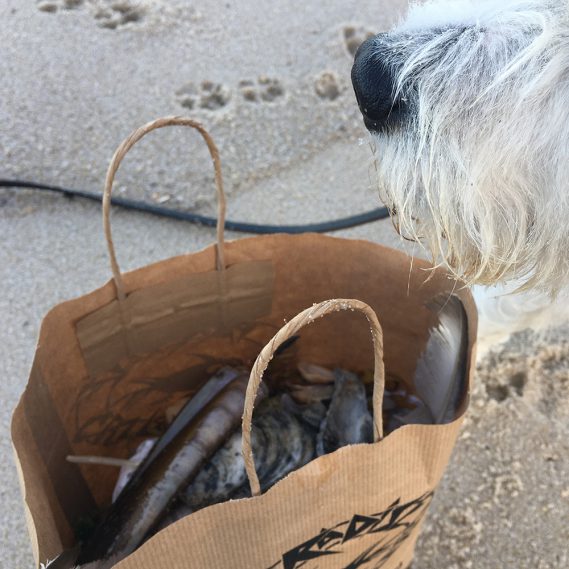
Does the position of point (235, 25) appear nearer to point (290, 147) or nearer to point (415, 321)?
point (290, 147)

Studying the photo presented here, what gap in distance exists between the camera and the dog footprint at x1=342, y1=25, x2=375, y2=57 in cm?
255

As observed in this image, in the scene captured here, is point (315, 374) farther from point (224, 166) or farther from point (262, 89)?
point (262, 89)

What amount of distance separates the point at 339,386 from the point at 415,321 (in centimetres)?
22

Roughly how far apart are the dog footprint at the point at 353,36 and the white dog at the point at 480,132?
161cm

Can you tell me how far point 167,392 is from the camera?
1.43 meters

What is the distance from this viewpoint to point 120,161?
1096 millimetres

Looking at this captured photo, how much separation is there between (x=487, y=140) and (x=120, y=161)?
0.61m

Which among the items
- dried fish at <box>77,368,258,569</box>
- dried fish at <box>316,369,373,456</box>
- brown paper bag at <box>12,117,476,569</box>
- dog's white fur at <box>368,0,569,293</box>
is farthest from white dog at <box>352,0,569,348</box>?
dried fish at <box>77,368,258,569</box>

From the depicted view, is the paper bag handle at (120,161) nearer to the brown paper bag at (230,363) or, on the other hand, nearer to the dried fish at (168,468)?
the brown paper bag at (230,363)

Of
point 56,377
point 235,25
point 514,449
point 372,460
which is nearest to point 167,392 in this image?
point 56,377

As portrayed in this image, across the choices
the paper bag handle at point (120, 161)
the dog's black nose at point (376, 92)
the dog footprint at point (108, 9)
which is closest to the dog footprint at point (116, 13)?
the dog footprint at point (108, 9)

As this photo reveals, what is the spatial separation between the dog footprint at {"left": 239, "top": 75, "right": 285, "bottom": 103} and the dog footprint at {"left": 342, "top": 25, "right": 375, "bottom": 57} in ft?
1.22

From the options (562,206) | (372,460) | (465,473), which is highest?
(562,206)

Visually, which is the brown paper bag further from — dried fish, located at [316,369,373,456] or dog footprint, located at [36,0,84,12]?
dog footprint, located at [36,0,84,12]
